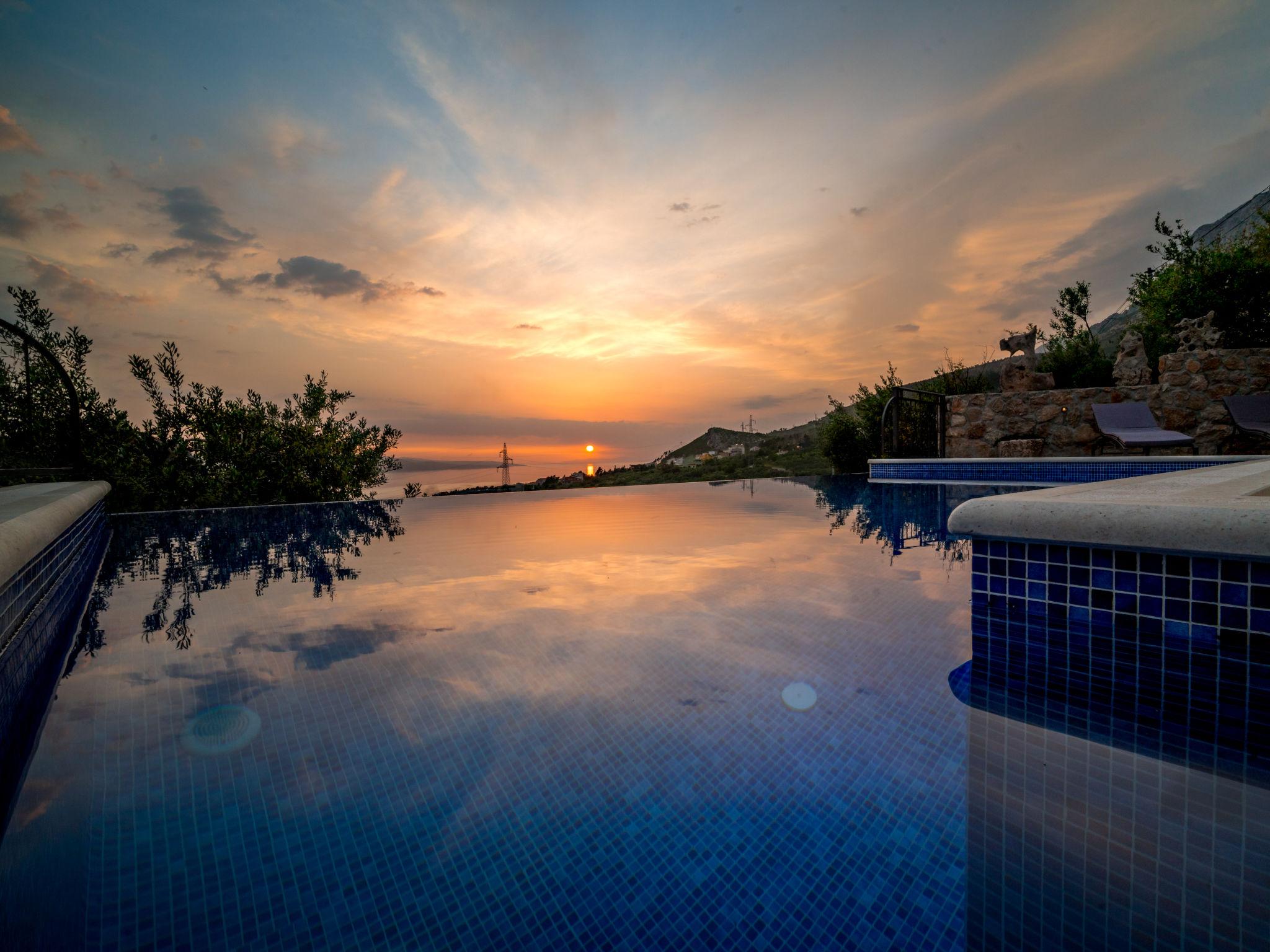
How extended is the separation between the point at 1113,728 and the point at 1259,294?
1384cm

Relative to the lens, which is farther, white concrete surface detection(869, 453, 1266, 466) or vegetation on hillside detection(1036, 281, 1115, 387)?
vegetation on hillside detection(1036, 281, 1115, 387)

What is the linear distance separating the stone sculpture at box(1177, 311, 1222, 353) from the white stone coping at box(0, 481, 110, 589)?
47.8 feet

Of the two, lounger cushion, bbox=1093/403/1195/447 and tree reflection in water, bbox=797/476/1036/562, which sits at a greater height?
lounger cushion, bbox=1093/403/1195/447

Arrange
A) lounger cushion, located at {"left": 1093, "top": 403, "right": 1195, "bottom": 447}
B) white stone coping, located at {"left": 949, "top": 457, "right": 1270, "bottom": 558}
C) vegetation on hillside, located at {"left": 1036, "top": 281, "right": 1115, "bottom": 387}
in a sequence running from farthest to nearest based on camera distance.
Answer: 1. vegetation on hillside, located at {"left": 1036, "top": 281, "right": 1115, "bottom": 387}
2. lounger cushion, located at {"left": 1093, "top": 403, "right": 1195, "bottom": 447}
3. white stone coping, located at {"left": 949, "top": 457, "right": 1270, "bottom": 558}

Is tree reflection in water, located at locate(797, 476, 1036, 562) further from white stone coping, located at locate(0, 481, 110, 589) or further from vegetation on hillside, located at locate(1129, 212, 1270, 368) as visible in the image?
vegetation on hillside, located at locate(1129, 212, 1270, 368)

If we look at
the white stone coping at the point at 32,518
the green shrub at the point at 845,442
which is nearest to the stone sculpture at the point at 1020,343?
the green shrub at the point at 845,442

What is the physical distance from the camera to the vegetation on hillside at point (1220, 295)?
9.76m

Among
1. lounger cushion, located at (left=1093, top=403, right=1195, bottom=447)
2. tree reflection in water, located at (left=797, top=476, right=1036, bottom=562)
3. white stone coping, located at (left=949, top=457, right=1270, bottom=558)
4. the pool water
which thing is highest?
lounger cushion, located at (left=1093, top=403, right=1195, bottom=447)

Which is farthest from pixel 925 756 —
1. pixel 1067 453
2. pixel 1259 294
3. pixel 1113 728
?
pixel 1259 294

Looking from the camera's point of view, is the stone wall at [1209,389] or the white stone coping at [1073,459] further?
the stone wall at [1209,389]

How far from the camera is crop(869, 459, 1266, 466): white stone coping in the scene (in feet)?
23.2

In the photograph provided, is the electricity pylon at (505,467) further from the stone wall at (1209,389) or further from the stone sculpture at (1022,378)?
the stone wall at (1209,389)

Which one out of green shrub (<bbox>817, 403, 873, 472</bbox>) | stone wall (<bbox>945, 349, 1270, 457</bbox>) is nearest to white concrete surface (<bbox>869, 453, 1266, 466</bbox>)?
stone wall (<bbox>945, 349, 1270, 457</bbox>)

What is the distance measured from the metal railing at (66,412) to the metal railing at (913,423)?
12961 millimetres
